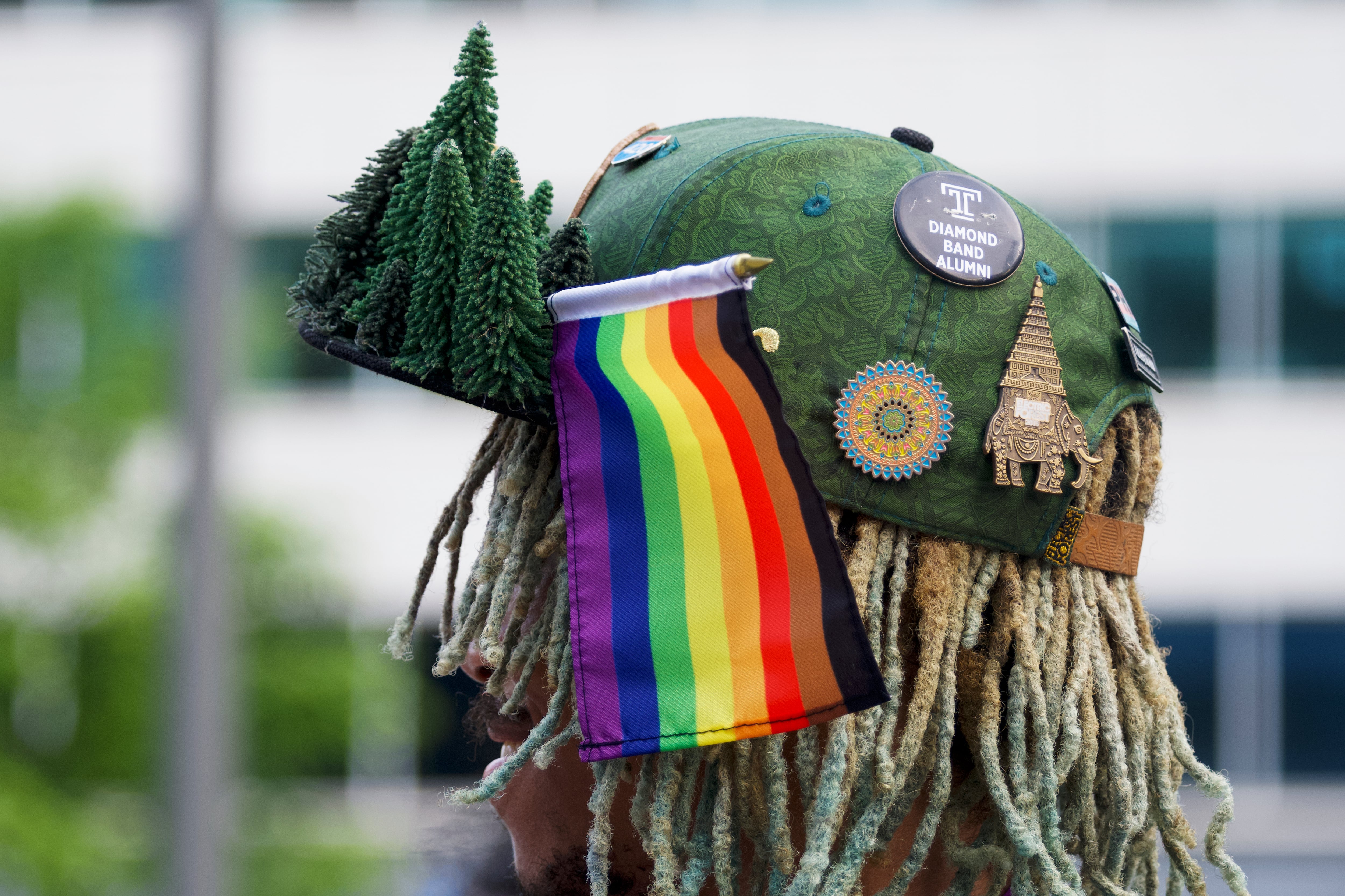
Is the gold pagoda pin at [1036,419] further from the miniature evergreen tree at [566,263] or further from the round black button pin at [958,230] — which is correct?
the miniature evergreen tree at [566,263]

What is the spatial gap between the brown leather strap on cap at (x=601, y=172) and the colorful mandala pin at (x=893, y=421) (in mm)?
409

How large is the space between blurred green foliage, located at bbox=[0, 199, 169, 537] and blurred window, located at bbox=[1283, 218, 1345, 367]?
16.7 feet

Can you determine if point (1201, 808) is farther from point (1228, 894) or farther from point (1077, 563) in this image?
point (1077, 563)

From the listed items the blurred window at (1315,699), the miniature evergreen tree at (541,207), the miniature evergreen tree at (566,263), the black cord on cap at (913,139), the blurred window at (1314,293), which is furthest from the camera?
the blurred window at (1315,699)

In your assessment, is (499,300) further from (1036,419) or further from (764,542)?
(1036,419)

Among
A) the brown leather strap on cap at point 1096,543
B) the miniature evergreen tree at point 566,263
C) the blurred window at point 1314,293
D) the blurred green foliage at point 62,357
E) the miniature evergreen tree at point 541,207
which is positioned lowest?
the brown leather strap on cap at point 1096,543

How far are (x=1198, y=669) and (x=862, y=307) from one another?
434 cm

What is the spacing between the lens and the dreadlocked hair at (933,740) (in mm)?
1131

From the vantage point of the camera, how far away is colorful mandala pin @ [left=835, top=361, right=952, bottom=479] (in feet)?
3.67

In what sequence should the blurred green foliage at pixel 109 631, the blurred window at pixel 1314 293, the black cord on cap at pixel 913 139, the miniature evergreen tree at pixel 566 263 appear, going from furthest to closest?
the blurred window at pixel 1314 293, the black cord on cap at pixel 913 139, the miniature evergreen tree at pixel 566 263, the blurred green foliage at pixel 109 631

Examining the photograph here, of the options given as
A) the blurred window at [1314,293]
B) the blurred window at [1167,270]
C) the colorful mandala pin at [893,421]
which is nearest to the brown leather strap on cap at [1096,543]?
the colorful mandala pin at [893,421]

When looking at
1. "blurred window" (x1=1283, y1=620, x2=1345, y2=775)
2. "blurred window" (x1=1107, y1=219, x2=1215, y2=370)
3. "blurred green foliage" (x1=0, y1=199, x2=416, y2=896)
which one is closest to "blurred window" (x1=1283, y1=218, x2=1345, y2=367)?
"blurred window" (x1=1107, y1=219, x2=1215, y2=370)

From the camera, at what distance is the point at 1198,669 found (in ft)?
16.0

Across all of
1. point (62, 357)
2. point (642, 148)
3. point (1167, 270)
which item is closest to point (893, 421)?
Answer: point (642, 148)
